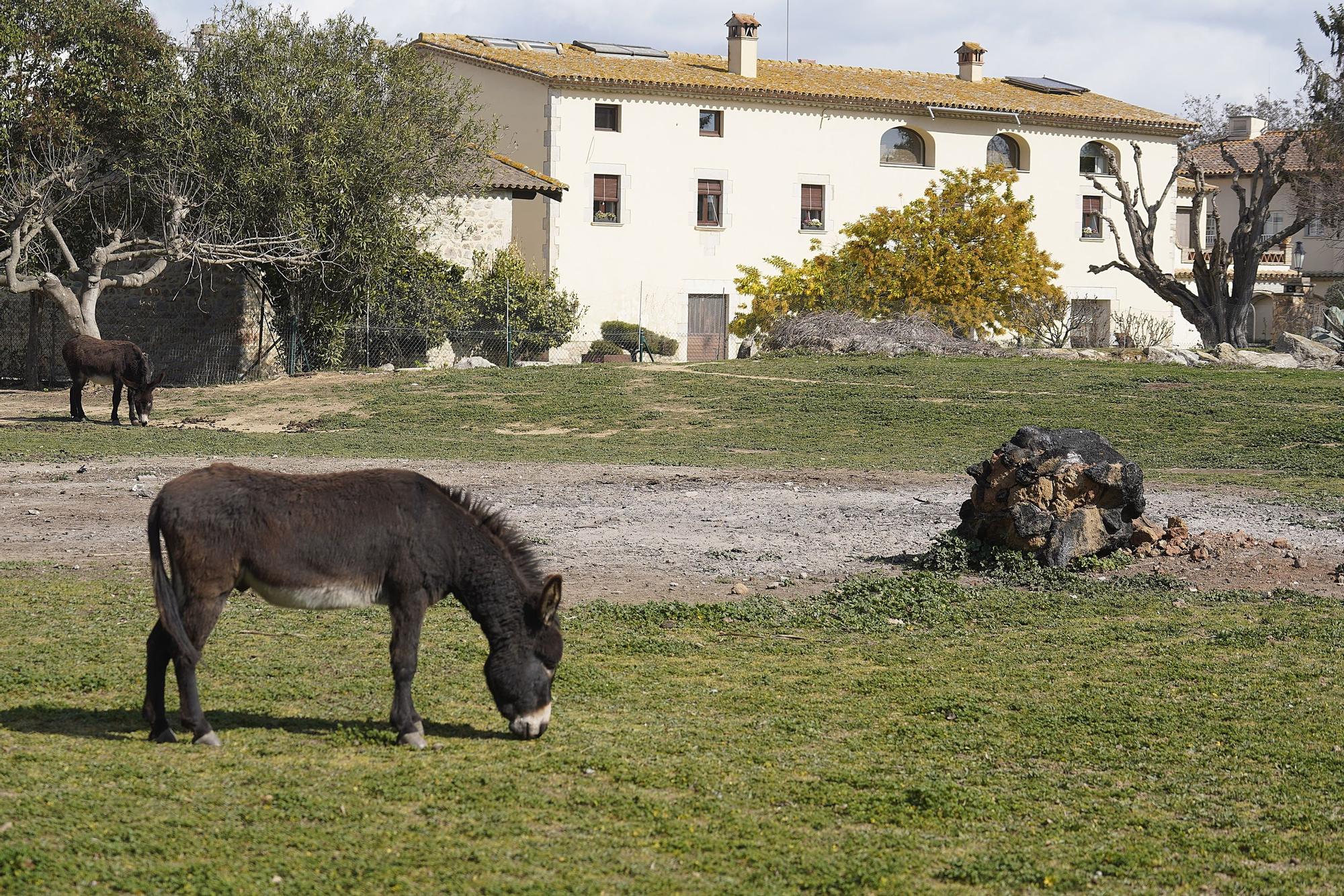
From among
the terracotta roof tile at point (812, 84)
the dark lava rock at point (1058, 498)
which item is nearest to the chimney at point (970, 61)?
the terracotta roof tile at point (812, 84)

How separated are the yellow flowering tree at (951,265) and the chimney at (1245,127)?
29.5 m

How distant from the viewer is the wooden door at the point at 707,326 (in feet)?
157

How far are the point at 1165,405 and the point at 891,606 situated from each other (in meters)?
17.0

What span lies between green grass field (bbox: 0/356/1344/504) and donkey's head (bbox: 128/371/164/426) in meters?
0.48

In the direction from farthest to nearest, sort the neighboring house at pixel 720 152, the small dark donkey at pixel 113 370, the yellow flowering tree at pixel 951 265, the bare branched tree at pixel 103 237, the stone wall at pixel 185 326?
the neighboring house at pixel 720 152 < the yellow flowering tree at pixel 951 265 < the stone wall at pixel 185 326 < the bare branched tree at pixel 103 237 < the small dark donkey at pixel 113 370

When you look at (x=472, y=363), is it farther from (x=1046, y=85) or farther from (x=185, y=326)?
(x=1046, y=85)

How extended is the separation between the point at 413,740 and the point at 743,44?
4533 centimetres

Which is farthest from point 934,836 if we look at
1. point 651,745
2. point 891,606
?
point 891,606

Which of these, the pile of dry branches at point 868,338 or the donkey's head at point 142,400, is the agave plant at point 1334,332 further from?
the donkey's head at point 142,400

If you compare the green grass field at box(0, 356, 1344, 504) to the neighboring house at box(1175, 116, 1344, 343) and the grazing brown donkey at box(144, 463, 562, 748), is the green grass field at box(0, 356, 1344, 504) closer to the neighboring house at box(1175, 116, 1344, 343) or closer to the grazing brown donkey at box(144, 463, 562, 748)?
the grazing brown donkey at box(144, 463, 562, 748)

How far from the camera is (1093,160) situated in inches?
2099

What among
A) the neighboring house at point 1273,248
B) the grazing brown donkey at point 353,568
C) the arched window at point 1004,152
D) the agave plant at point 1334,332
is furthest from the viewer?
the neighboring house at point 1273,248

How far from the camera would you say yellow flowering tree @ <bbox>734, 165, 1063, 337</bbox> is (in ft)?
147

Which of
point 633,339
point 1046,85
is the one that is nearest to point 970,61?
point 1046,85
